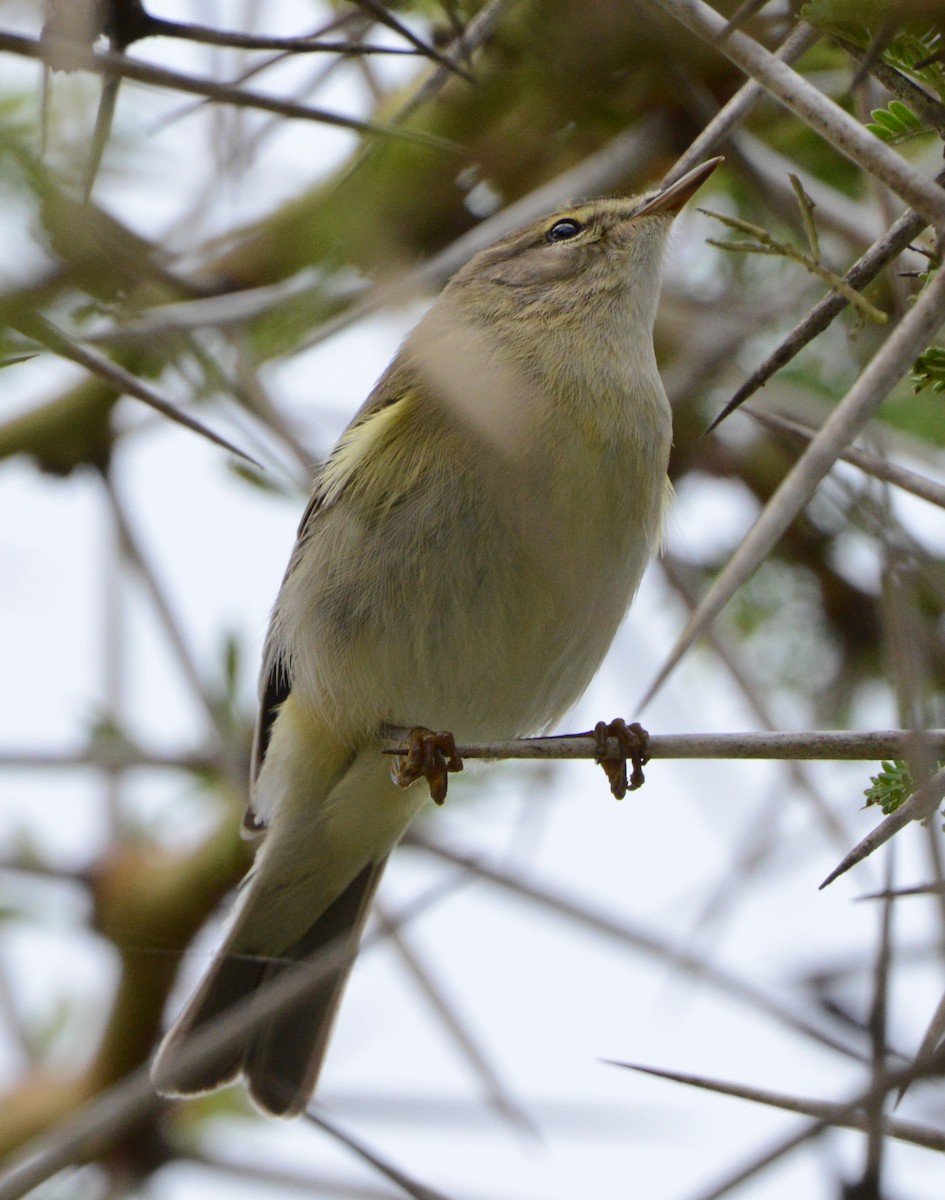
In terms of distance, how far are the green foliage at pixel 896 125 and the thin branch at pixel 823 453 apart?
72cm

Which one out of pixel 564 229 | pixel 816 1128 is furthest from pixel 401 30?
pixel 564 229

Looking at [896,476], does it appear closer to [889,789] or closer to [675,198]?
[889,789]

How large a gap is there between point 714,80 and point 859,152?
7.98 feet

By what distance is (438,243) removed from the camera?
3.82m

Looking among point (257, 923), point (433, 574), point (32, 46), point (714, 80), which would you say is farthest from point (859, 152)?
point (257, 923)

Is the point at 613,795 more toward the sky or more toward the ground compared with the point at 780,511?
more toward the sky

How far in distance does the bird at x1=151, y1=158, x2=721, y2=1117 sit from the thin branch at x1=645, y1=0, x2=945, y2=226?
1606mm

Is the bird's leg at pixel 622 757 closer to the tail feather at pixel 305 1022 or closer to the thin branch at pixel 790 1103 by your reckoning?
the tail feather at pixel 305 1022

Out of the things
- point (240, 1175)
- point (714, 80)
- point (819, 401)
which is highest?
point (714, 80)

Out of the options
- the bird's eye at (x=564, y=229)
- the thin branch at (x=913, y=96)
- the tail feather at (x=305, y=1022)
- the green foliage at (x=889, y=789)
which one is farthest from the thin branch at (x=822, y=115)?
the tail feather at (x=305, y=1022)

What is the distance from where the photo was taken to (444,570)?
3393mm

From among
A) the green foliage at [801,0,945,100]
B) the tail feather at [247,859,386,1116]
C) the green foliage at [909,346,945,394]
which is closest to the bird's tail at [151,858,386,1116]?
the tail feather at [247,859,386,1116]

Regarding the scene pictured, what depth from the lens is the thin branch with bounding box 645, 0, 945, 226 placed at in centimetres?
134

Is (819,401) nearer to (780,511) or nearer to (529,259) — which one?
(529,259)
